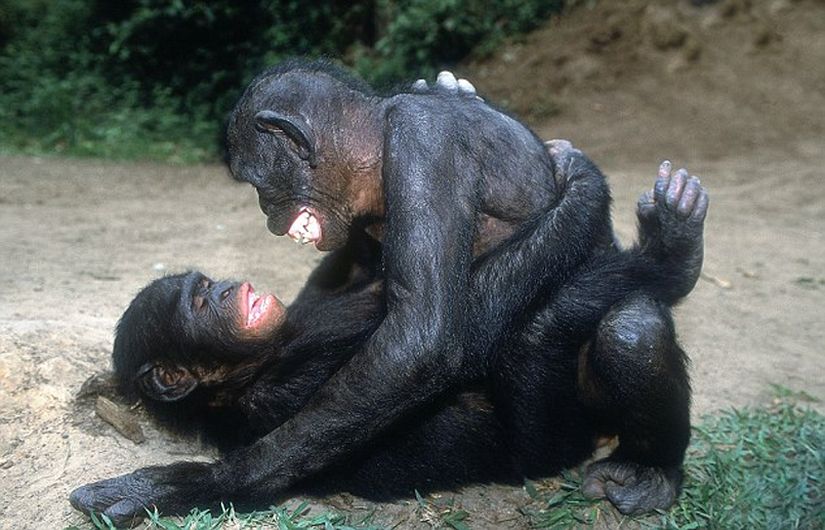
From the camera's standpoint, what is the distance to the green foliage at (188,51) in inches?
516

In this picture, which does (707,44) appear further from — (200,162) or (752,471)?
(752,471)

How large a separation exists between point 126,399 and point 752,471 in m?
3.19

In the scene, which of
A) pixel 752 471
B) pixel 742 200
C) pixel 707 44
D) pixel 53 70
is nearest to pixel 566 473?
pixel 752 471

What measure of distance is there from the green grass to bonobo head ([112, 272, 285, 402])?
75 centimetres

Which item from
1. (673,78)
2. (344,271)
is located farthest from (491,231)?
(673,78)

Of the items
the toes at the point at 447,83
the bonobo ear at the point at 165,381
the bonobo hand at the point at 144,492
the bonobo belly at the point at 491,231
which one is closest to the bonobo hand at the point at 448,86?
the toes at the point at 447,83

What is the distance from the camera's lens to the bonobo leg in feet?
13.4

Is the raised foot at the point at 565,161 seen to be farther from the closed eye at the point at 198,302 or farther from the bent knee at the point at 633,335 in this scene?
the closed eye at the point at 198,302

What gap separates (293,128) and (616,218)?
519 centimetres

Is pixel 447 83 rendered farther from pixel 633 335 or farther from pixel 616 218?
pixel 616 218

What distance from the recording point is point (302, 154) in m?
4.39

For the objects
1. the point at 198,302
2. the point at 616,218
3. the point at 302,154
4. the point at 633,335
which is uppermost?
the point at 302,154

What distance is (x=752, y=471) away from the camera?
498 centimetres

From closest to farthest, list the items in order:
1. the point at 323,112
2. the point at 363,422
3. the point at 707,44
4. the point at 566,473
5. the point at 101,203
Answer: the point at 363,422 < the point at 323,112 < the point at 566,473 < the point at 101,203 < the point at 707,44
